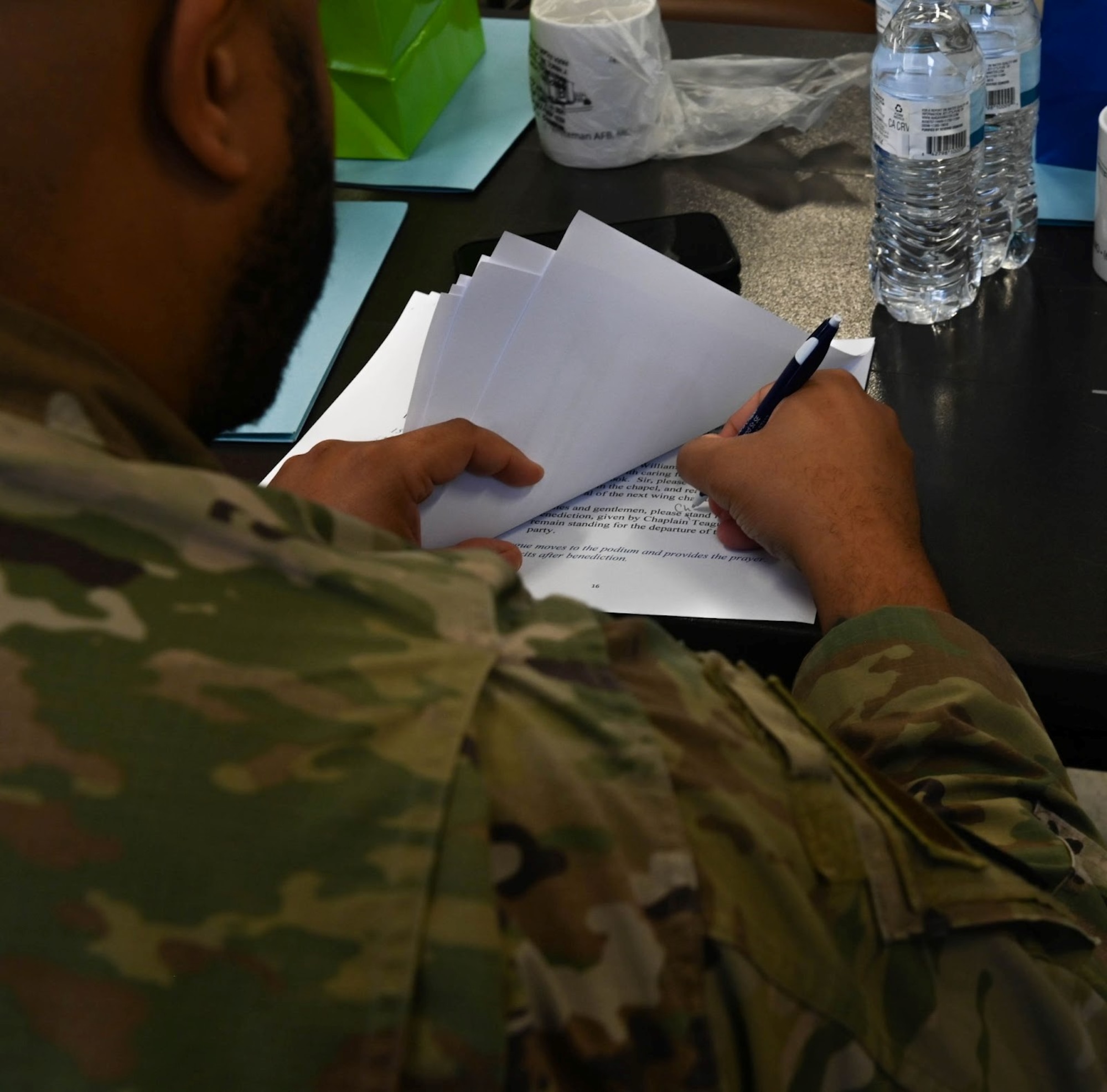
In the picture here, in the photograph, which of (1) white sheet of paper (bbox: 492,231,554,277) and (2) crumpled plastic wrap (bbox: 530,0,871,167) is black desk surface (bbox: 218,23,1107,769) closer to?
(2) crumpled plastic wrap (bbox: 530,0,871,167)

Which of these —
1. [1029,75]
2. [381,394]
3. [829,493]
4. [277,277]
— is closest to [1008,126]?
[1029,75]

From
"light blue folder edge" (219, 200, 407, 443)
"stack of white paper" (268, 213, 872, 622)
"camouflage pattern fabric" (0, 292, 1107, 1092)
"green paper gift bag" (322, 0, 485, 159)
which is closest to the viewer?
"camouflage pattern fabric" (0, 292, 1107, 1092)

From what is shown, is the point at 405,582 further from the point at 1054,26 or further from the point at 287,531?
the point at 1054,26

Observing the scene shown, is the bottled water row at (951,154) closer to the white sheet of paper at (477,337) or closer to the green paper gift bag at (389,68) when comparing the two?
the white sheet of paper at (477,337)

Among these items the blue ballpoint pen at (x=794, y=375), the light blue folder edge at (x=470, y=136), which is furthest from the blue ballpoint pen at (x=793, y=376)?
the light blue folder edge at (x=470, y=136)

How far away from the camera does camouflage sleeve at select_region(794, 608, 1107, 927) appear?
1.86ft

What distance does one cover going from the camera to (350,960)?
14.5 inches

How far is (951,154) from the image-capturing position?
2.99ft

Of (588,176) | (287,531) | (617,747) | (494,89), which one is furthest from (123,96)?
(494,89)

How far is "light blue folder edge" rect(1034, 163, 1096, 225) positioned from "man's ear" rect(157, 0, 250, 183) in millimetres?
786

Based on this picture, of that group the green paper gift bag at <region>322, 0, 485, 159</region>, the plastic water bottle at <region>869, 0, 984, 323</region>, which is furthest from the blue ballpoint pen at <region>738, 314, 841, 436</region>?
the green paper gift bag at <region>322, 0, 485, 159</region>

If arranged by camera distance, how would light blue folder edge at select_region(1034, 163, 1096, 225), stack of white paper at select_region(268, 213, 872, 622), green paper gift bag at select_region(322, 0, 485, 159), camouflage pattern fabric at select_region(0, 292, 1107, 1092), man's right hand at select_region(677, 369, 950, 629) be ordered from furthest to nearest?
1. green paper gift bag at select_region(322, 0, 485, 159)
2. light blue folder edge at select_region(1034, 163, 1096, 225)
3. stack of white paper at select_region(268, 213, 872, 622)
4. man's right hand at select_region(677, 369, 950, 629)
5. camouflage pattern fabric at select_region(0, 292, 1107, 1092)

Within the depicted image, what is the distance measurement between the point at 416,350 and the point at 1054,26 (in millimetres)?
630

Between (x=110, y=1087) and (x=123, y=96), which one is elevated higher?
(x=123, y=96)
